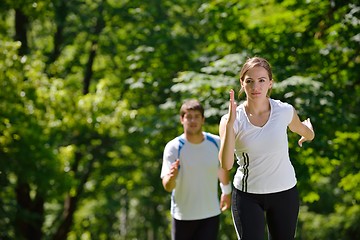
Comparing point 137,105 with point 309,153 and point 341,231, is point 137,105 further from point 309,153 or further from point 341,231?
point 341,231

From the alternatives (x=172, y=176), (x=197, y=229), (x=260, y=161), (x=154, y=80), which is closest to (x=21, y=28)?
(x=154, y=80)

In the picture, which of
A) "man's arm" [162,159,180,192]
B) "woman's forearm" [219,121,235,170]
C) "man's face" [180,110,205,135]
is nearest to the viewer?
"woman's forearm" [219,121,235,170]

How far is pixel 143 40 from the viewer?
41.4ft

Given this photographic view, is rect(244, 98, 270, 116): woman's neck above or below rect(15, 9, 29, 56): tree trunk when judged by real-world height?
below

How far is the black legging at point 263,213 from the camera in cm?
362

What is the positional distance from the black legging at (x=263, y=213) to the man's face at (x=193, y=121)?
1479 mm

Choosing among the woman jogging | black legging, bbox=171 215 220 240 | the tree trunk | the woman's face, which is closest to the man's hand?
black legging, bbox=171 215 220 240

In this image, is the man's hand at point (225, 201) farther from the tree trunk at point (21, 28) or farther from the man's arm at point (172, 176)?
the tree trunk at point (21, 28)

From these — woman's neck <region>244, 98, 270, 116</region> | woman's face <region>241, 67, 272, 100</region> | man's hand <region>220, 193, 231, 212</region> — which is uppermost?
woman's face <region>241, 67, 272, 100</region>

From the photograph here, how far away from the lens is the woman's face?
3578 mm

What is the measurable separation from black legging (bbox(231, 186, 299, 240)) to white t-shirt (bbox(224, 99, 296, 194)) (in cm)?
5

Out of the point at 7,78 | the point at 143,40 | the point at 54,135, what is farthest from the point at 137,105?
the point at 7,78

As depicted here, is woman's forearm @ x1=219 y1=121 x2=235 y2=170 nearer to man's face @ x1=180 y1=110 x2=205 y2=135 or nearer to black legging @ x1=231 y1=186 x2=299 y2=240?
black legging @ x1=231 y1=186 x2=299 y2=240

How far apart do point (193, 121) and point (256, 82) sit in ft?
5.14
